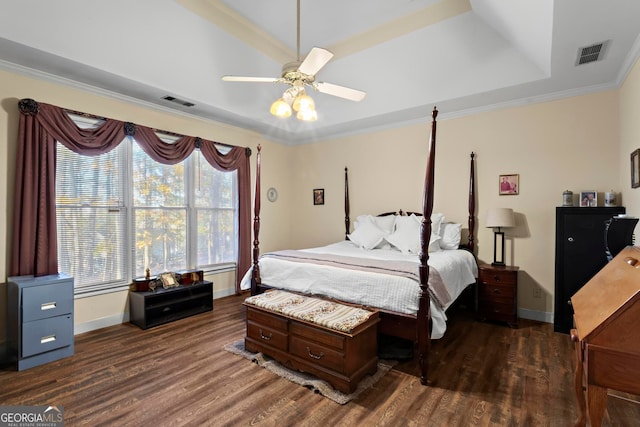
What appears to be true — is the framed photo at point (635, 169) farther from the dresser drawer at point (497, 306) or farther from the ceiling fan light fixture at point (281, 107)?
the ceiling fan light fixture at point (281, 107)

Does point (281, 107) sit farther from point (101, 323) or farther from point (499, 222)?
point (101, 323)

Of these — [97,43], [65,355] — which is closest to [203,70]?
[97,43]

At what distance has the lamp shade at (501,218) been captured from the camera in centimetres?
366

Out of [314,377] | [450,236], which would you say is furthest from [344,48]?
[314,377]

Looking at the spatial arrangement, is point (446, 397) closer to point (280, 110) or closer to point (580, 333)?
point (580, 333)

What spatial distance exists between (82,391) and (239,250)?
2825mm

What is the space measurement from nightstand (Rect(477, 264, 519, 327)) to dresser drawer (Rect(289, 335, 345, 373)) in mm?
2320

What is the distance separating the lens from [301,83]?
8.66 feet

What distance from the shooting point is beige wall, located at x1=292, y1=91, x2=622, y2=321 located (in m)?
3.50

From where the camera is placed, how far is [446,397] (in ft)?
7.30

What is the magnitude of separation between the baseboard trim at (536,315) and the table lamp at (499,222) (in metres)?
0.66

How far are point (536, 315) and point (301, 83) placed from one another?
12.7 ft

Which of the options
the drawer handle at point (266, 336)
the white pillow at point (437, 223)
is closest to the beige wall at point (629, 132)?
the white pillow at point (437, 223)

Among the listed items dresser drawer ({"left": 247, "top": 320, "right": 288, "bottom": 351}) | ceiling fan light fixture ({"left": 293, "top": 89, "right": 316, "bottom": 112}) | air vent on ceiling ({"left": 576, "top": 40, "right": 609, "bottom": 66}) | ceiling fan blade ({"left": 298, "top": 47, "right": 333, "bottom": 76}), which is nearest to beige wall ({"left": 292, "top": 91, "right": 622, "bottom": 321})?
air vent on ceiling ({"left": 576, "top": 40, "right": 609, "bottom": 66})
